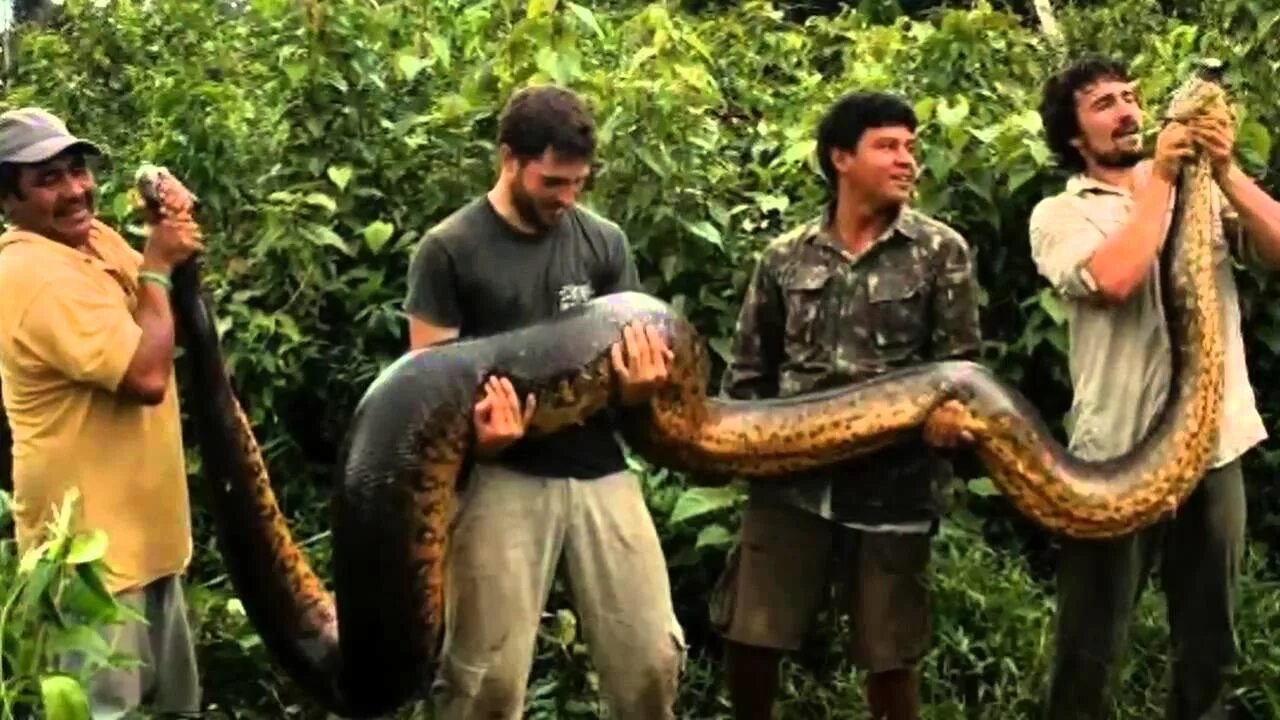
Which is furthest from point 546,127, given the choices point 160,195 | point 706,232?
point 706,232

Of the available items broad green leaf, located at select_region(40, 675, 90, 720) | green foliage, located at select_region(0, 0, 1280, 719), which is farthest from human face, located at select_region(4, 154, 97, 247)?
green foliage, located at select_region(0, 0, 1280, 719)

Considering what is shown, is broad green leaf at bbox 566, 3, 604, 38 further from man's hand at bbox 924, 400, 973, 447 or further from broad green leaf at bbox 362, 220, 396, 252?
man's hand at bbox 924, 400, 973, 447

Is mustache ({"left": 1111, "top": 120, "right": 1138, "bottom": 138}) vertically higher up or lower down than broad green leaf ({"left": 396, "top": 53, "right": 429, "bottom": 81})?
lower down

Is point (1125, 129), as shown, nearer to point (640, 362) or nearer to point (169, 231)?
point (640, 362)

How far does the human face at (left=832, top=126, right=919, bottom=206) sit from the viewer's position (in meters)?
4.62

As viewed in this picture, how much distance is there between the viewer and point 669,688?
15.0 ft

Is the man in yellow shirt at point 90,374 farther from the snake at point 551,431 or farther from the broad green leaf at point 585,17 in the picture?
the broad green leaf at point 585,17

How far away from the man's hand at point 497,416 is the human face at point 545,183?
46 centimetres

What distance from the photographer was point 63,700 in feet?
10.2

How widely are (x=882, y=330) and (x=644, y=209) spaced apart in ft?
7.19

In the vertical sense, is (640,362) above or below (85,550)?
above

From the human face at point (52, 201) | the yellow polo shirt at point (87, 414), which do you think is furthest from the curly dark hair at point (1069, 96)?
the human face at point (52, 201)

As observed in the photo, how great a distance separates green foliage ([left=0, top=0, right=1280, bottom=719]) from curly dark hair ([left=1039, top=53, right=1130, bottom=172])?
1.69m

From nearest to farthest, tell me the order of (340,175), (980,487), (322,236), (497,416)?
(497,416) → (980,487) → (322,236) → (340,175)
